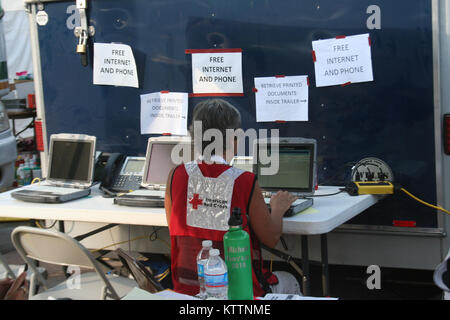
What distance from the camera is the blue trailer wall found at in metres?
2.97

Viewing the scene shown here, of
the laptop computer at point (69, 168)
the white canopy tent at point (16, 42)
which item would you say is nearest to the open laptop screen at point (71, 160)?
the laptop computer at point (69, 168)

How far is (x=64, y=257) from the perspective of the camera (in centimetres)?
218

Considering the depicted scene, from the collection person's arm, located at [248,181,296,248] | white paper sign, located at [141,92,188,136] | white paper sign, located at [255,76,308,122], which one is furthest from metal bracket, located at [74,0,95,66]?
person's arm, located at [248,181,296,248]

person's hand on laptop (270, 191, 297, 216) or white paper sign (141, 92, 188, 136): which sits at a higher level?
white paper sign (141, 92, 188, 136)

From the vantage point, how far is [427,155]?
298 centimetres

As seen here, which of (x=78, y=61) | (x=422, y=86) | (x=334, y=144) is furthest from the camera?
(x=78, y=61)

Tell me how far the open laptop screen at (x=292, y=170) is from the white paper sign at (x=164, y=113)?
82 centimetres

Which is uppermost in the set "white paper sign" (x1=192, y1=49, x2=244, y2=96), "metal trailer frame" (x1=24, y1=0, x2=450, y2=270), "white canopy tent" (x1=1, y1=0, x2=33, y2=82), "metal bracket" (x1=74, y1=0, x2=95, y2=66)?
"white canopy tent" (x1=1, y1=0, x2=33, y2=82)

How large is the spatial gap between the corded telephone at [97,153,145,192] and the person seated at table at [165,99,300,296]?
3.83 ft

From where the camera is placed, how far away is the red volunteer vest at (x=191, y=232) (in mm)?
2051

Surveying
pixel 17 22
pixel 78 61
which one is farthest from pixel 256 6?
pixel 17 22

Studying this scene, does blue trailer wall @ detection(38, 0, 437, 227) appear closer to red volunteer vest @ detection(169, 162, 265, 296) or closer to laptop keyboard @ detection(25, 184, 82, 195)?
laptop keyboard @ detection(25, 184, 82, 195)
